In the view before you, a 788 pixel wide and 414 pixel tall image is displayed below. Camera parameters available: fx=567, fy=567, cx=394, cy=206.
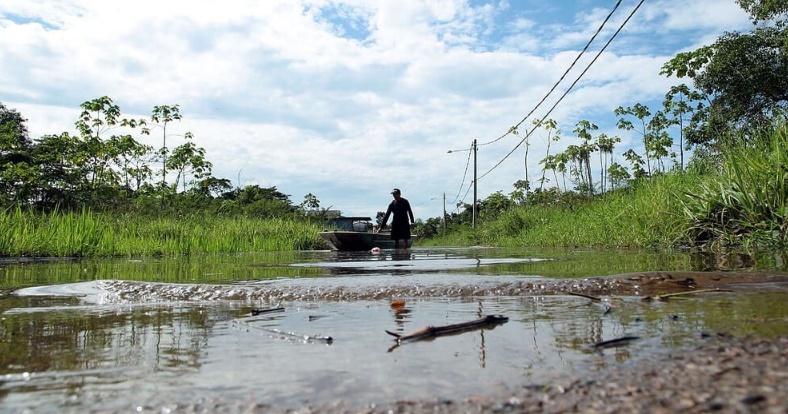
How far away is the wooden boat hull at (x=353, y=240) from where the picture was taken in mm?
14344

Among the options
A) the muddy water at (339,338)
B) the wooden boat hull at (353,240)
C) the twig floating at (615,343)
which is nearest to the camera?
the muddy water at (339,338)

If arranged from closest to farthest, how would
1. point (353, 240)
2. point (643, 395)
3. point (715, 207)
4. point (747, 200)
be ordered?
point (643, 395) → point (747, 200) → point (715, 207) → point (353, 240)

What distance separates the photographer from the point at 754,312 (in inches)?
74.1

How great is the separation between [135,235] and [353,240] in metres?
5.30

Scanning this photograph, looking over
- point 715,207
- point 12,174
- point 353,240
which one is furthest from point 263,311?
point 12,174

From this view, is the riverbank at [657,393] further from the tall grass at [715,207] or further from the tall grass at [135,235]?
the tall grass at [135,235]

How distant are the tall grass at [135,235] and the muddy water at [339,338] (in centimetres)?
805

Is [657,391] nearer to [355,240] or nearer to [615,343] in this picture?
[615,343]

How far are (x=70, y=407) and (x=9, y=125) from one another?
24271mm

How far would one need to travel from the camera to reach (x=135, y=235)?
13742 millimetres

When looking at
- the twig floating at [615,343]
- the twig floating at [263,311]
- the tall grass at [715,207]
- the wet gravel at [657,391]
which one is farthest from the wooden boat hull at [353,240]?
the wet gravel at [657,391]

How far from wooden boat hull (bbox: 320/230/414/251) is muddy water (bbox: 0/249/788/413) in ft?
36.8

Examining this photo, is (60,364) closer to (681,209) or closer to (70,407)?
(70,407)

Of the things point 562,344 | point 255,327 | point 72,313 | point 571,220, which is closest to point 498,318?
point 562,344
